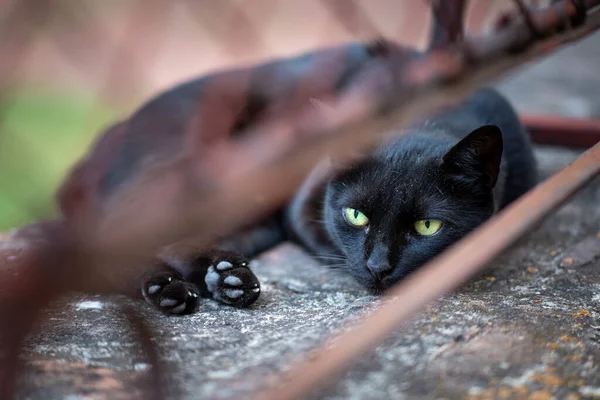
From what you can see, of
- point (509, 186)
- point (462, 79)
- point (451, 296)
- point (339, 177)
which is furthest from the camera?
point (509, 186)

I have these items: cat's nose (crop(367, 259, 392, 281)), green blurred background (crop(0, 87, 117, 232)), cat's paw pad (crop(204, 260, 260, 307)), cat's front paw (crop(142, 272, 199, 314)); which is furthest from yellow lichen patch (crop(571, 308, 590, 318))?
green blurred background (crop(0, 87, 117, 232))

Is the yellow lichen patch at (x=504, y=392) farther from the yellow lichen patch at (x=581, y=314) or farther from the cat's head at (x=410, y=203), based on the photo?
the cat's head at (x=410, y=203)

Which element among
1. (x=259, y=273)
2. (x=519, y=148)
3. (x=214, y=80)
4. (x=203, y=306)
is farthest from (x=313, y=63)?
(x=203, y=306)

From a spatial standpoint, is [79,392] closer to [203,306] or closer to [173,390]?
[173,390]

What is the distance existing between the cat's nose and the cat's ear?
0.85 feet

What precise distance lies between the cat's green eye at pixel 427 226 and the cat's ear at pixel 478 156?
11cm

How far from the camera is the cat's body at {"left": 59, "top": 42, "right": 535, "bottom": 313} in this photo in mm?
1186

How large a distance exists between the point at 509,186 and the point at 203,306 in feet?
3.00

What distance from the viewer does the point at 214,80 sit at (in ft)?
6.26

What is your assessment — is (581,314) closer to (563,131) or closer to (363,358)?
(363,358)

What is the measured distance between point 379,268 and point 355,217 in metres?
0.18

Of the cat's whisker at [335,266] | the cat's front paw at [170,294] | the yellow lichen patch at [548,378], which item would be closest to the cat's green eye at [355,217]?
the cat's whisker at [335,266]

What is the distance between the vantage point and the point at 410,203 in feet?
3.98

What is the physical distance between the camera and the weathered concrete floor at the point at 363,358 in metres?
0.74
